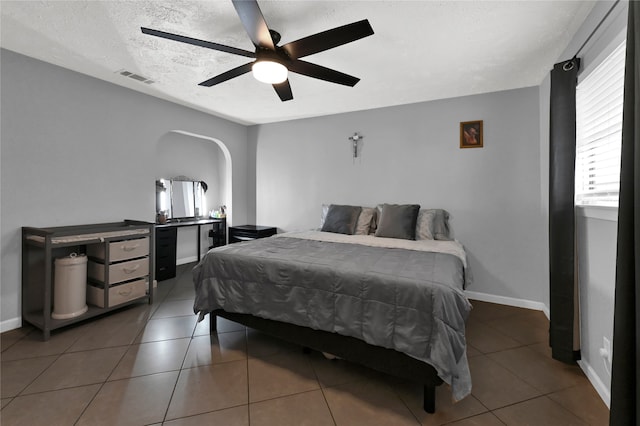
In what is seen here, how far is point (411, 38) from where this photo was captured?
2156mm

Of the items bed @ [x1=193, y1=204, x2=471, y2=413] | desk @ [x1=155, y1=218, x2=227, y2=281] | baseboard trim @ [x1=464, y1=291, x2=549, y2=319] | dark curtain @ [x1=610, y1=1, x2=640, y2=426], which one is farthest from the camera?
desk @ [x1=155, y1=218, x2=227, y2=281]

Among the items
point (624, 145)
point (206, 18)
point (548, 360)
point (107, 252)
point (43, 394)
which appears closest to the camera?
point (624, 145)

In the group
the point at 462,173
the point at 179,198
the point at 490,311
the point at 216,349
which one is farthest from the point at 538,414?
the point at 179,198

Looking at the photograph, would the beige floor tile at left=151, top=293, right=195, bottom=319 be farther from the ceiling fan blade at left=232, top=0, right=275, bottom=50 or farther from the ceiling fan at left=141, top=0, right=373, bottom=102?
the ceiling fan blade at left=232, top=0, right=275, bottom=50

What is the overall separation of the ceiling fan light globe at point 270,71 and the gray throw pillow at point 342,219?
6.60 ft

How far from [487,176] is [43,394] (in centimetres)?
431

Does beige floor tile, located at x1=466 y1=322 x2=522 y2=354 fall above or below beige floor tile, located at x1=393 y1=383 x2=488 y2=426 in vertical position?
above

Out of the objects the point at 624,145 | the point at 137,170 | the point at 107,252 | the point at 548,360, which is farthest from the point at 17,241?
the point at 548,360

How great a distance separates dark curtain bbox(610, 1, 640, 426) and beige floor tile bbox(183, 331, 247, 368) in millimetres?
2077

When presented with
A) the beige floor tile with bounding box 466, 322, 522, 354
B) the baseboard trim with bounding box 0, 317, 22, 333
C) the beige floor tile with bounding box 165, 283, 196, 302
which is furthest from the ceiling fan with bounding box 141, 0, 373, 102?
the baseboard trim with bounding box 0, 317, 22, 333

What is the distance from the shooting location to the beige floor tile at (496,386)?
1.67 meters

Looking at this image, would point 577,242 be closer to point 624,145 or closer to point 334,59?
point 624,145

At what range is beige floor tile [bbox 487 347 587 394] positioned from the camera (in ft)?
5.93

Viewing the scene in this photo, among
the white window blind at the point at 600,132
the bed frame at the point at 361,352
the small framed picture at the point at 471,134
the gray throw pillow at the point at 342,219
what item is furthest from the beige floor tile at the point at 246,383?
the small framed picture at the point at 471,134
